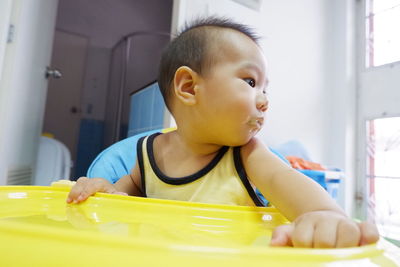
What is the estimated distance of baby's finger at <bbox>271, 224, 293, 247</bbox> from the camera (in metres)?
0.22

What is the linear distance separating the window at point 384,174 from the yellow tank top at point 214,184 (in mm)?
1542

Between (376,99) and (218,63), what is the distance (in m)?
1.77

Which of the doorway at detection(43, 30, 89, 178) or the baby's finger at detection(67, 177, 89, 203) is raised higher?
the doorway at detection(43, 30, 89, 178)

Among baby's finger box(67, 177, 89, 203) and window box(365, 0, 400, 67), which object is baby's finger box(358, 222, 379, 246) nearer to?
baby's finger box(67, 177, 89, 203)

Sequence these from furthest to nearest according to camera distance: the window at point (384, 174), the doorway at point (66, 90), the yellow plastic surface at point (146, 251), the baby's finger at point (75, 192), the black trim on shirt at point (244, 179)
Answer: the doorway at point (66, 90) < the window at point (384, 174) < the black trim on shirt at point (244, 179) < the baby's finger at point (75, 192) < the yellow plastic surface at point (146, 251)

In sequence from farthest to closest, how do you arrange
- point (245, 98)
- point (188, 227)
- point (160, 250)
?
point (245, 98) < point (188, 227) < point (160, 250)

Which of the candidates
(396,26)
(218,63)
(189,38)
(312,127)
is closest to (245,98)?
(218,63)

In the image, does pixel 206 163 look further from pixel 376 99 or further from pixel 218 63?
pixel 376 99

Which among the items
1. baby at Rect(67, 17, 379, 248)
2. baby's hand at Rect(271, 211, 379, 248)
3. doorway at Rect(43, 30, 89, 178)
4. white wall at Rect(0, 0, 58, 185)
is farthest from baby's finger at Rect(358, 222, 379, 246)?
doorway at Rect(43, 30, 89, 178)

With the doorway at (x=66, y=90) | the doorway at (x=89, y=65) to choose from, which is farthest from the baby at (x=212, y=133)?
the doorway at (x=66, y=90)

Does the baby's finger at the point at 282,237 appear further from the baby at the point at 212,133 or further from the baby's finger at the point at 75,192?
the baby's finger at the point at 75,192

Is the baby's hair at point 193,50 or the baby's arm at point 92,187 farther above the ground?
the baby's hair at point 193,50

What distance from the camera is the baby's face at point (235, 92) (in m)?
0.46

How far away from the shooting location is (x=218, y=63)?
1.59ft
